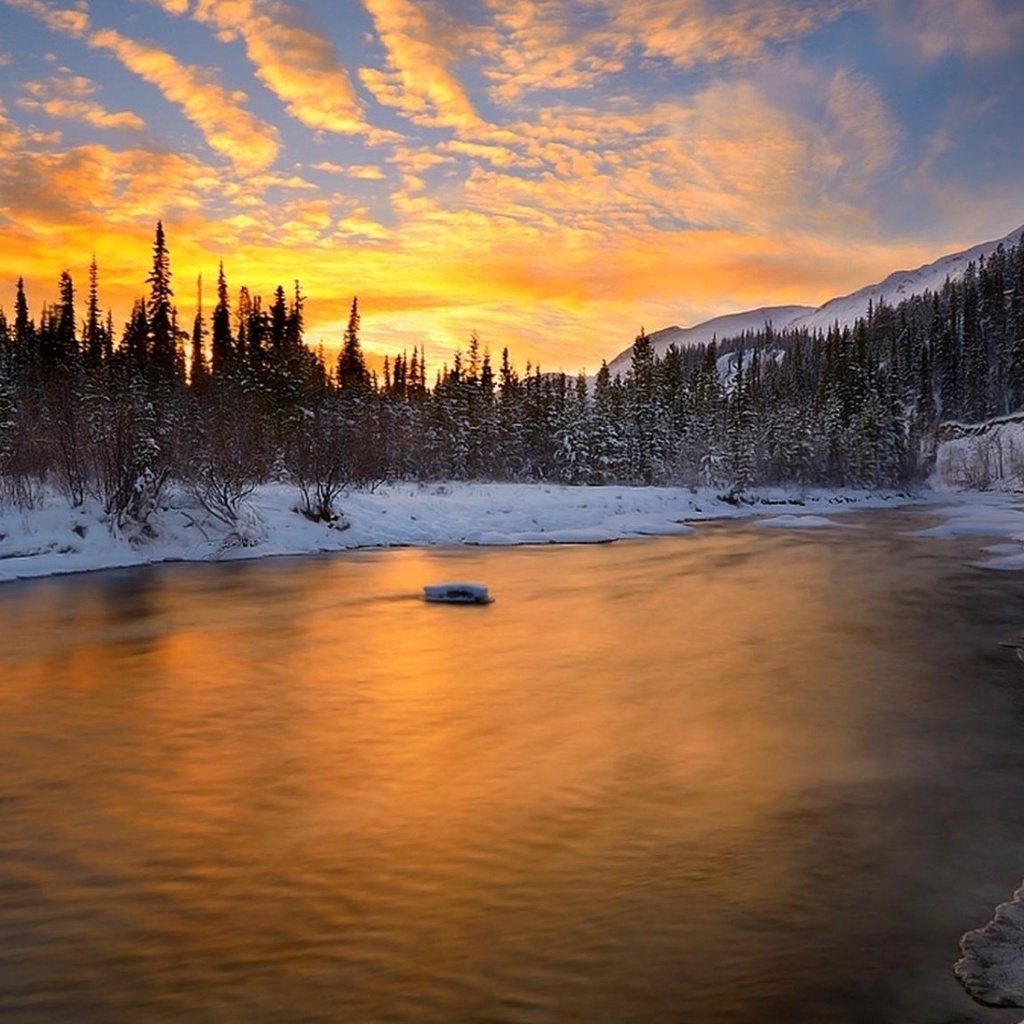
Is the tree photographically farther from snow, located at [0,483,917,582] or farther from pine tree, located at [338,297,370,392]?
snow, located at [0,483,917,582]

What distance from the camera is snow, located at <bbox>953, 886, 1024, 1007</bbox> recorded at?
15.0 feet

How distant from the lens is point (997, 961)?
4844 millimetres

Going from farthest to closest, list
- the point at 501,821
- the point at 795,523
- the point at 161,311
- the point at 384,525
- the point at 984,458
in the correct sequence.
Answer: the point at 984,458 → the point at 161,311 → the point at 795,523 → the point at 384,525 → the point at 501,821

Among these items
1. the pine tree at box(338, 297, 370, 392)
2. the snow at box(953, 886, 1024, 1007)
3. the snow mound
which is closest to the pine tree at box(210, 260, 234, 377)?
the pine tree at box(338, 297, 370, 392)

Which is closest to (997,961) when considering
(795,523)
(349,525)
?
(349,525)

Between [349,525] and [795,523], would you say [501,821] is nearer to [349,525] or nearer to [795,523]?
[349,525]

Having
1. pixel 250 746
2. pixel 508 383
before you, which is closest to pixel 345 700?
pixel 250 746

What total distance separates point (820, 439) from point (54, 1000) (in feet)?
295

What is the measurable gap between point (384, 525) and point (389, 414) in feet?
137

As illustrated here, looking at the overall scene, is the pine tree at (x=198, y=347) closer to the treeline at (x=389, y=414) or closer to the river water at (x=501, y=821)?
the treeline at (x=389, y=414)

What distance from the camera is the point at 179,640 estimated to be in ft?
50.3

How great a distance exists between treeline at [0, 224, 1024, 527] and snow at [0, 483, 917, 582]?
2.28ft

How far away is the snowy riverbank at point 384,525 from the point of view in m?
24.5

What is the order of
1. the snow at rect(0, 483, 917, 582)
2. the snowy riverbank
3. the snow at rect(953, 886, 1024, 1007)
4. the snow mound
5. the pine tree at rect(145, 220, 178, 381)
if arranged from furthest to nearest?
the pine tree at rect(145, 220, 178, 381), the snow mound, the snowy riverbank, the snow at rect(0, 483, 917, 582), the snow at rect(953, 886, 1024, 1007)
